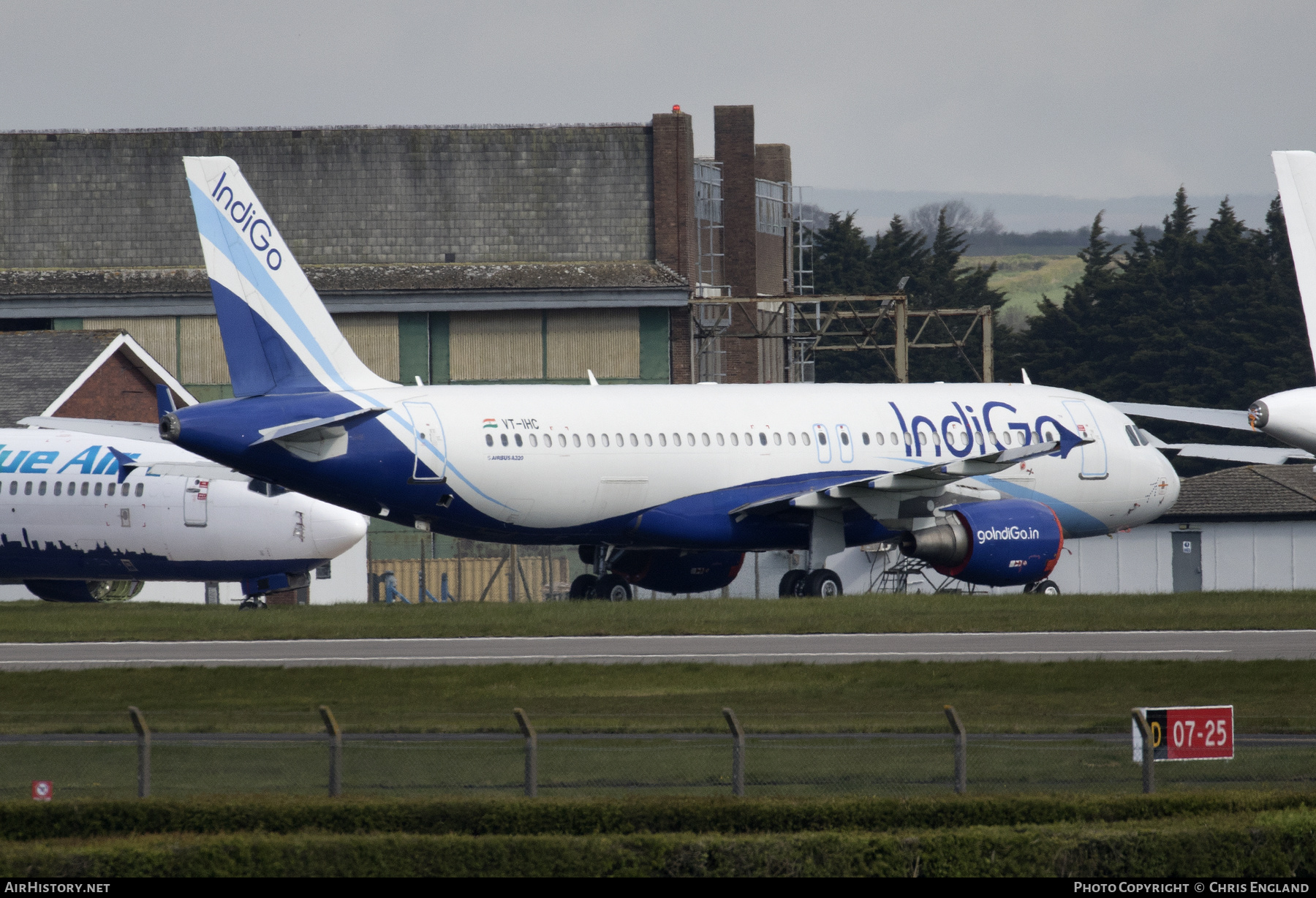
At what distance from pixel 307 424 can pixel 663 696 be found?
1050 centimetres

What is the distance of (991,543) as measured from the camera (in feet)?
117

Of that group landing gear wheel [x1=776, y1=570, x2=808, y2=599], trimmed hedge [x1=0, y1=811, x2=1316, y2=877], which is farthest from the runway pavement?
trimmed hedge [x1=0, y1=811, x2=1316, y2=877]

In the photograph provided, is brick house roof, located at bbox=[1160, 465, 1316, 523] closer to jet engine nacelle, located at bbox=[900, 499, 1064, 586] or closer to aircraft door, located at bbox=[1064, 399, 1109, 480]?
aircraft door, located at bbox=[1064, 399, 1109, 480]

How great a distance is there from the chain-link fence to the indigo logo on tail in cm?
1719

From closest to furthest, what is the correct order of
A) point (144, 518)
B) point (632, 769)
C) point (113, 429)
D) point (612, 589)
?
point (632, 769) < point (612, 589) < point (144, 518) < point (113, 429)

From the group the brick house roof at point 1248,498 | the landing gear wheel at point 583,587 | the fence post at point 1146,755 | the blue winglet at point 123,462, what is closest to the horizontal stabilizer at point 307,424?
the landing gear wheel at point 583,587

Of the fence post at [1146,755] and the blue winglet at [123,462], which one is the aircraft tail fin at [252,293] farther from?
the fence post at [1146,755]

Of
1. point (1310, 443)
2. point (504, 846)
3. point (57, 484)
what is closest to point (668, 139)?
point (57, 484)

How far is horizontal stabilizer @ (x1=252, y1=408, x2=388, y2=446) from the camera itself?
31.4 m

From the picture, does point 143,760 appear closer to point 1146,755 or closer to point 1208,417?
point 1146,755

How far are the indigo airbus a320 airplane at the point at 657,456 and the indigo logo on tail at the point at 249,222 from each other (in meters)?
0.03

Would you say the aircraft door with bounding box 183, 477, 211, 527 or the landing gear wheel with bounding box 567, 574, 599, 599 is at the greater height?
the aircraft door with bounding box 183, 477, 211, 527

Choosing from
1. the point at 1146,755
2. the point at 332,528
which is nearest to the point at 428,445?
the point at 332,528

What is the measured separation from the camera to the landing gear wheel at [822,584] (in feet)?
123
